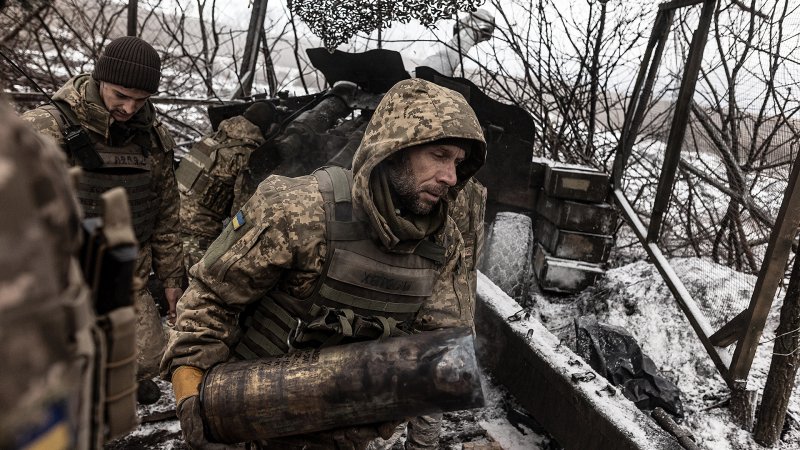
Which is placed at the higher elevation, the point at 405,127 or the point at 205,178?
the point at 405,127

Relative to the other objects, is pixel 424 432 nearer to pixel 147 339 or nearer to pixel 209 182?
pixel 147 339

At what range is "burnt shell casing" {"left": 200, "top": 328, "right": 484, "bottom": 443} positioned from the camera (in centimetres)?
157

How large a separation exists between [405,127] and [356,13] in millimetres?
3920

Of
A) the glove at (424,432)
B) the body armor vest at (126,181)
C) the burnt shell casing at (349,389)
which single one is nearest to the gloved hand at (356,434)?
the burnt shell casing at (349,389)

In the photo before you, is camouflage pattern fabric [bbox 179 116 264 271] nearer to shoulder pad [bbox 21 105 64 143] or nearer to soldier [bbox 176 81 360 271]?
soldier [bbox 176 81 360 271]

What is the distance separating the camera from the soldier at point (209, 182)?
3.56m

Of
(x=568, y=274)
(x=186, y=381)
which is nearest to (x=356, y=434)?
(x=186, y=381)

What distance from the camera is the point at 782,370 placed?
288 centimetres

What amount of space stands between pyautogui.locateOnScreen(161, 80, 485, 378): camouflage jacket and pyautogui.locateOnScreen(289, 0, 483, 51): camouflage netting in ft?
11.8

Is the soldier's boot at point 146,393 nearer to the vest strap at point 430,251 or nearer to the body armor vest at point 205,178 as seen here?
the body armor vest at point 205,178

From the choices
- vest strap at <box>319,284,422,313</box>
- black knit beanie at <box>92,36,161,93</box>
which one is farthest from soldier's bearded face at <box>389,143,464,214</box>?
black knit beanie at <box>92,36,161,93</box>

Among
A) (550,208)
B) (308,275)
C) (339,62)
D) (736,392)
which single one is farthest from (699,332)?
(339,62)

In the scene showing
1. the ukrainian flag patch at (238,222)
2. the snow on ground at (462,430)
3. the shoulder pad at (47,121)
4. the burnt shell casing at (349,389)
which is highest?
the shoulder pad at (47,121)

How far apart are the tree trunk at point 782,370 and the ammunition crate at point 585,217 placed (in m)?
1.99
